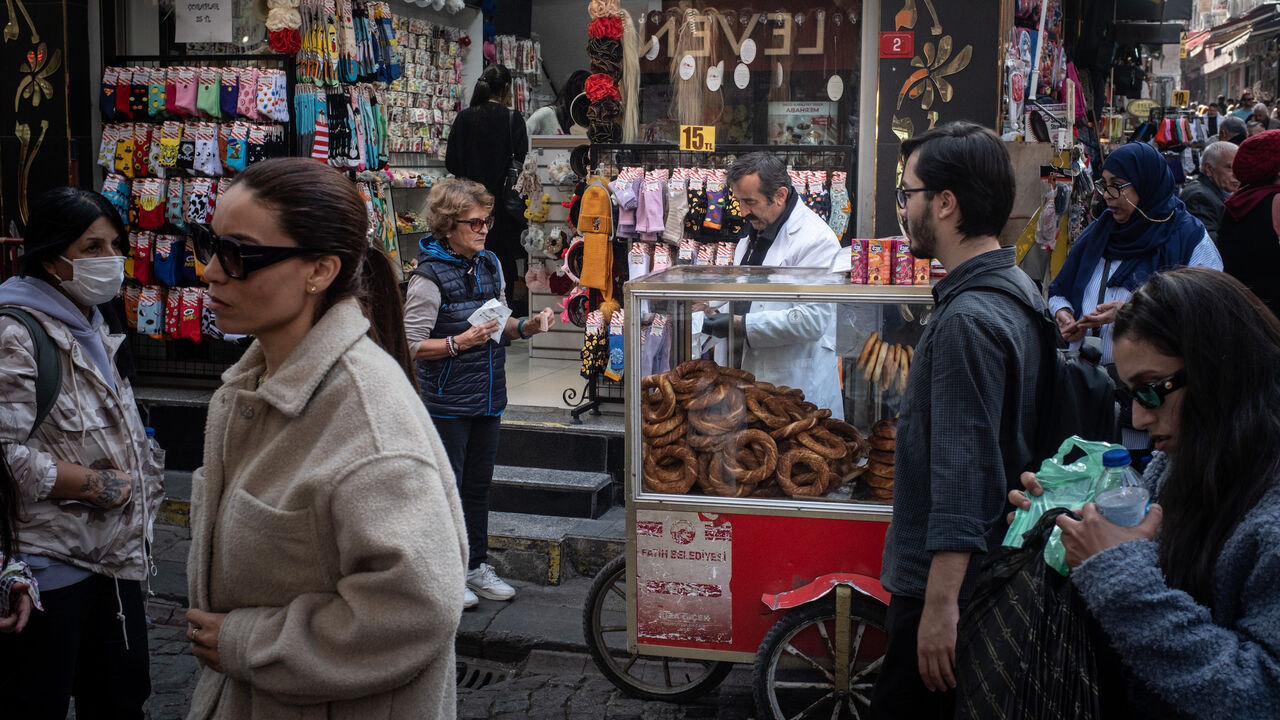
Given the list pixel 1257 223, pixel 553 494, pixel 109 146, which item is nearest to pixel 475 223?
pixel 553 494

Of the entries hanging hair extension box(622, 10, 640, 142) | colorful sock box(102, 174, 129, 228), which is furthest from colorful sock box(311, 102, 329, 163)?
hanging hair extension box(622, 10, 640, 142)

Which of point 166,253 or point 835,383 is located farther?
point 166,253

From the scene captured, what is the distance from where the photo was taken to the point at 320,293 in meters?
1.91

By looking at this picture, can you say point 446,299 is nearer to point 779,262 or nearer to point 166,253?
point 779,262

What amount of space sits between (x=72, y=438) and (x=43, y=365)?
0.23 metres

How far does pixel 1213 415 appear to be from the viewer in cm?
184

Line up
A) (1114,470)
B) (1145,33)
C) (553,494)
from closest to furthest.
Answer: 1. (1114,470)
2. (553,494)
3. (1145,33)

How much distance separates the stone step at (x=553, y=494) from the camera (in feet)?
20.5

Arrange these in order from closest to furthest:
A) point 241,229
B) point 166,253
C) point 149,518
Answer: point 241,229 < point 149,518 < point 166,253

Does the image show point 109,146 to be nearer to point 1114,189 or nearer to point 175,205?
point 175,205

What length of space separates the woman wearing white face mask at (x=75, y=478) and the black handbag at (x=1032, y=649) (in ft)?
7.52

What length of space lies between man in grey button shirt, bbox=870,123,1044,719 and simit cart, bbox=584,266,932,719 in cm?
97

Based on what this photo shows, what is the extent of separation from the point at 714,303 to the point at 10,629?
242cm

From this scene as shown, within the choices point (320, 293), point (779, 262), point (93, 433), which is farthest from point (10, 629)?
point (779, 262)
